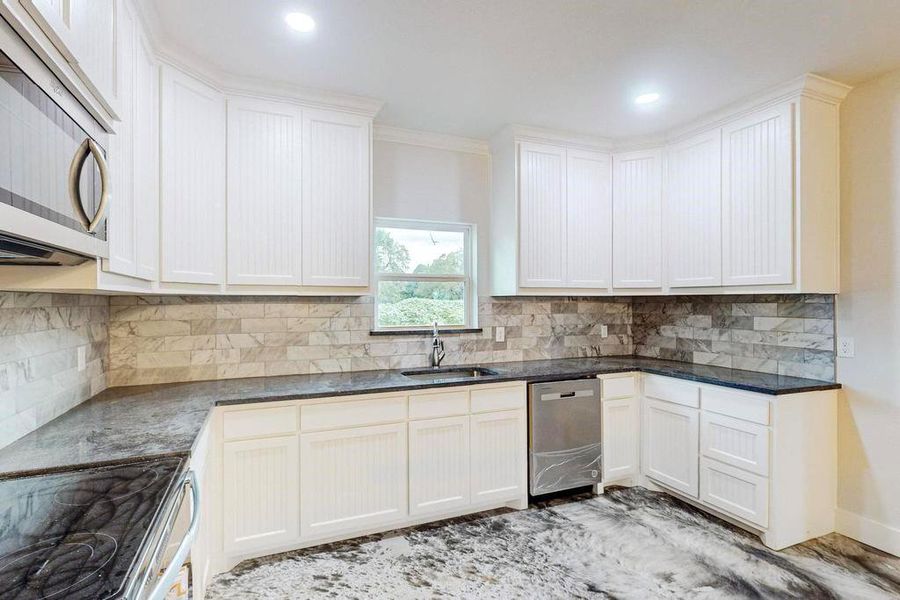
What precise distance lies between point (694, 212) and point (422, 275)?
201 centimetres

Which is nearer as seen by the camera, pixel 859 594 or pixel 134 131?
pixel 134 131

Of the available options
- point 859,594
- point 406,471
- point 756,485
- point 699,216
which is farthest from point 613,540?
point 699,216

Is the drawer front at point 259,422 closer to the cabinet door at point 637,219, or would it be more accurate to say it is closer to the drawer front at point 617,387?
the drawer front at point 617,387

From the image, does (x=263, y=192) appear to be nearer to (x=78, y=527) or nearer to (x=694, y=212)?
(x=78, y=527)

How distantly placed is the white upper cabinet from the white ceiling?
28 cm

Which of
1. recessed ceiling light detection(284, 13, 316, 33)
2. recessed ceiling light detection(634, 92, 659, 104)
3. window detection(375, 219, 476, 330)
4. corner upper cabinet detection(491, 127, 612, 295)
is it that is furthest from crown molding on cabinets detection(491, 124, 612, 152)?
recessed ceiling light detection(284, 13, 316, 33)

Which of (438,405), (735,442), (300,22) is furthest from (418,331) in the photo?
(735,442)

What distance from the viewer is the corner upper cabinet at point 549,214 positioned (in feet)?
10.8

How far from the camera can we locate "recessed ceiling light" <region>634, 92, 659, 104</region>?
271 centimetres

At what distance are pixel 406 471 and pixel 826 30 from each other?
3.05 meters

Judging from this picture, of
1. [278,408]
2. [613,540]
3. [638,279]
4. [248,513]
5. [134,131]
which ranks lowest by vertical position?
[613,540]

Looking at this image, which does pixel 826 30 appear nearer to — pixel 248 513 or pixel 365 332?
pixel 365 332

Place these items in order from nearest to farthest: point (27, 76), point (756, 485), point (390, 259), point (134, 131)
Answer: point (27, 76) → point (134, 131) → point (756, 485) → point (390, 259)

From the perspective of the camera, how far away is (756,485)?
2.52 meters
